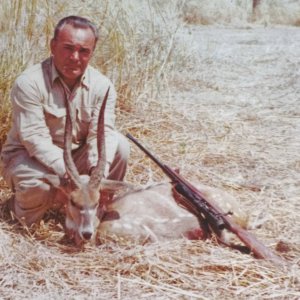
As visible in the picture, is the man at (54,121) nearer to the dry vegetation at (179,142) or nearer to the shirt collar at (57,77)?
the shirt collar at (57,77)

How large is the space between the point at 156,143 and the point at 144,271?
2.63 m

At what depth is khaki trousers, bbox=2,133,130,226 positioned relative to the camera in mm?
4457

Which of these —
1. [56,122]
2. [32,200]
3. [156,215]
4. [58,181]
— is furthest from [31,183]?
[156,215]

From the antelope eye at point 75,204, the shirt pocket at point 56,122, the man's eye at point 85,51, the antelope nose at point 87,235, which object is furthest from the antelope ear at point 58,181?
the man's eye at point 85,51

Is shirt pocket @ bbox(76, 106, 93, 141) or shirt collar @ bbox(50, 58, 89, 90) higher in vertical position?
shirt collar @ bbox(50, 58, 89, 90)

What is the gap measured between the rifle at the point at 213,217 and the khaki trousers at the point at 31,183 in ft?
1.48

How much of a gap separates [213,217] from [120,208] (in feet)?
1.98

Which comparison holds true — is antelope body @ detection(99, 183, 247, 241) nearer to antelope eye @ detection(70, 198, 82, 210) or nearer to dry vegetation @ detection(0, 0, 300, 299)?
dry vegetation @ detection(0, 0, 300, 299)

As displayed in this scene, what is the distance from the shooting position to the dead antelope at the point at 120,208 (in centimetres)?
412

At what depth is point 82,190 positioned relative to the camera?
4.12m

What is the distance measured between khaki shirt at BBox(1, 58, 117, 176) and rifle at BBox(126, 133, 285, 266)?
0.52 meters

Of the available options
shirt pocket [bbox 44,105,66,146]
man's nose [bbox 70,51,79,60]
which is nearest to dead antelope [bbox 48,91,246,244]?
shirt pocket [bbox 44,105,66,146]

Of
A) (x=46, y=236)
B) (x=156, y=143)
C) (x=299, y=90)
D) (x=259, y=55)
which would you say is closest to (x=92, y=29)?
(x=46, y=236)

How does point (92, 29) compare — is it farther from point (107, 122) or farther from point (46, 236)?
point (46, 236)
